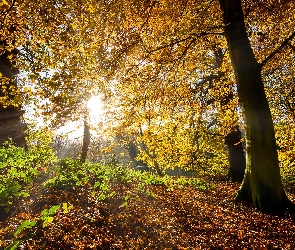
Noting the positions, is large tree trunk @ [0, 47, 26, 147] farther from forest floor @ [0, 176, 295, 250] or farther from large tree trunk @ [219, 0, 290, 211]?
large tree trunk @ [219, 0, 290, 211]

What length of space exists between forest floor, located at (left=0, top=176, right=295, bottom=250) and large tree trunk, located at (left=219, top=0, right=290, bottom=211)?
1.51ft

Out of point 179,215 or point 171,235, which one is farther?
point 179,215

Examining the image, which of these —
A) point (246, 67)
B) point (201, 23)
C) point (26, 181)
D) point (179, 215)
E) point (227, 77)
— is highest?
point (201, 23)

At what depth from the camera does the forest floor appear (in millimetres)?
4383

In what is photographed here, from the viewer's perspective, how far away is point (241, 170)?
481 inches

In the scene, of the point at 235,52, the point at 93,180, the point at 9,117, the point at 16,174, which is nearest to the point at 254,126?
the point at 235,52

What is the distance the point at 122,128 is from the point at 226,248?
5038 mm

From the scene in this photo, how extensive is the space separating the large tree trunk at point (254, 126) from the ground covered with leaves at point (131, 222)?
1.53 feet

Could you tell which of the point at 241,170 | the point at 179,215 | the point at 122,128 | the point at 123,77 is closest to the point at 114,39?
the point at 123,77

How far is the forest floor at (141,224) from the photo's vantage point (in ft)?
14.4

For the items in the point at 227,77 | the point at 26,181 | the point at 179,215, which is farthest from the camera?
the point at 227,77

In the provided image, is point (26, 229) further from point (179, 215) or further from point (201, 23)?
point (201, 23)

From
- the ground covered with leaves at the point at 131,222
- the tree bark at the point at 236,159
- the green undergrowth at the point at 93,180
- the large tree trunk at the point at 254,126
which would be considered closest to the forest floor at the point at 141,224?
the ground covered with leaves at the point at 131,222

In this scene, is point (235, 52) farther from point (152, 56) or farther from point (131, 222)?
point (131, 222)
